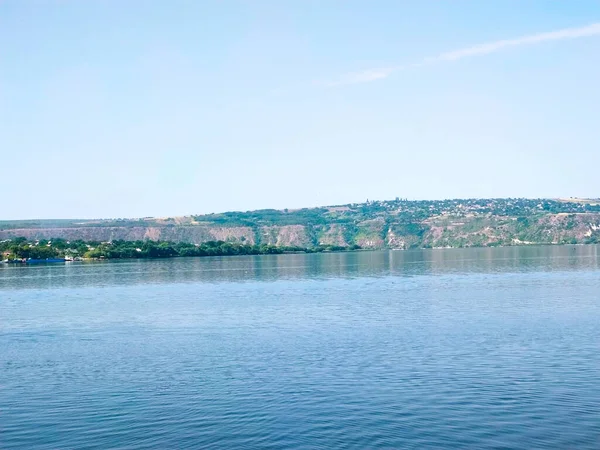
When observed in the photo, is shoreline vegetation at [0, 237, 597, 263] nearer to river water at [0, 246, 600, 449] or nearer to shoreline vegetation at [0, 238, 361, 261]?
shoreline vegetation at [0, 238, 361, 261]

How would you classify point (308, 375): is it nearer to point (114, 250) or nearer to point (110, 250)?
point (110, 250)

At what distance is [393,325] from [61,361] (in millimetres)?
16411

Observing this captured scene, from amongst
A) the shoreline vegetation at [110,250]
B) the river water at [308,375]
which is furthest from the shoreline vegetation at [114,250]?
the river water at [308,375]

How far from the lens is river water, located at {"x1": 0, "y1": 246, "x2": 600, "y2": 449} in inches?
776

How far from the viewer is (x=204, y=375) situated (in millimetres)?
26922

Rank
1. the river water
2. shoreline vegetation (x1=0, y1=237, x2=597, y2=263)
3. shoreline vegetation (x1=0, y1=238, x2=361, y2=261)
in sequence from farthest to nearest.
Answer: shoreline vegetation (x1=0, y1=238, x2=361, y2=261) → shoreline vegetation (x1=0, y1=237, x2=597, y2=263) → the river water

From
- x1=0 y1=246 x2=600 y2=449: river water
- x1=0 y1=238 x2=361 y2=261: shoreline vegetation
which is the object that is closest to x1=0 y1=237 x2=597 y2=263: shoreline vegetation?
x1=0 y1=238 x2=361 y2=261: shoreline vegetation

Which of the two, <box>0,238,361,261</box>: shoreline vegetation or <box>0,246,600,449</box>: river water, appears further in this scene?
<box>0,238,361,261</box>: shoreline vegetation

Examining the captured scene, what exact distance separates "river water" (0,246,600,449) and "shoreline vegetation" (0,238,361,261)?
102 metres

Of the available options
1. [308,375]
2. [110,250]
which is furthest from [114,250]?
[308,375]

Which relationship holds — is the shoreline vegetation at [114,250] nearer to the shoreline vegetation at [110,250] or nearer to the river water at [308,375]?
the shoreline vegetation at [110,250]

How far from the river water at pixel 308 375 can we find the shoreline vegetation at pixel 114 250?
102273 millimetres

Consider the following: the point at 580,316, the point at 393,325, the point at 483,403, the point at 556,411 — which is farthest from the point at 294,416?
the point at 580,316

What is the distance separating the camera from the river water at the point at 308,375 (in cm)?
1970
